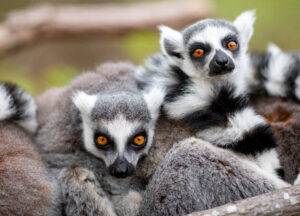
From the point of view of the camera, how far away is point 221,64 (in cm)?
406

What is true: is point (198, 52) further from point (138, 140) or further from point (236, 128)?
point (138, 140)

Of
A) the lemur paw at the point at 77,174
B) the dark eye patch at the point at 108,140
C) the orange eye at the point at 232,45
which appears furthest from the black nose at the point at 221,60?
the lemur paw at the point at 77,174

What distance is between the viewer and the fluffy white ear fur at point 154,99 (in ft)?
13.6

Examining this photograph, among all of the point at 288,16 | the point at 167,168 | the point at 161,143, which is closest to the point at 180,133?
the point at 161,143

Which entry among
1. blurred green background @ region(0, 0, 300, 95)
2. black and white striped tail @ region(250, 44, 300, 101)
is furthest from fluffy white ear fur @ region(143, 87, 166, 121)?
blurred green background @ region(0, 0, 300, 95)

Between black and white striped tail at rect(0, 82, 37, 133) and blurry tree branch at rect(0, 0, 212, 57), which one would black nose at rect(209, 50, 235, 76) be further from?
blurry tree branch at rect(0, 0, 212, 57)

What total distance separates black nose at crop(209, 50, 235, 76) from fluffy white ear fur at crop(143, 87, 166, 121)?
21.5 inches

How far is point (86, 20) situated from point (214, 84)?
13.4 ft

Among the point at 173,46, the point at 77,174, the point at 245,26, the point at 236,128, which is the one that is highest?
the point at 245,26

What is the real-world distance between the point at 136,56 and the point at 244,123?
5.90m

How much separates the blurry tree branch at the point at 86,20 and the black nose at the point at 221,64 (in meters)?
3.95

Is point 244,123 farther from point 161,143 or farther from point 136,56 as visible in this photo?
point 136,56

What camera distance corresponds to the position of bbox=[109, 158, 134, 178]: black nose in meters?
3.74

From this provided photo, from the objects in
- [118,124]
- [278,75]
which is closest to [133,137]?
[118,124]
